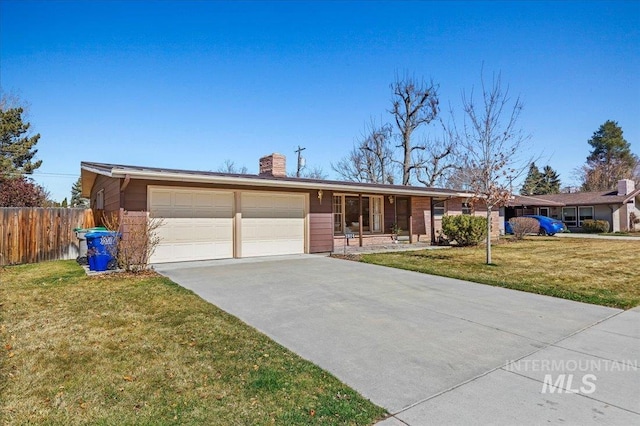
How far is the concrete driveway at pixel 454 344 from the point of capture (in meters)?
2.64

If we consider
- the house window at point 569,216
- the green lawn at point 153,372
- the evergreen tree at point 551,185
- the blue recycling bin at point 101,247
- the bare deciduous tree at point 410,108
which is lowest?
the green lawn at point 153,372

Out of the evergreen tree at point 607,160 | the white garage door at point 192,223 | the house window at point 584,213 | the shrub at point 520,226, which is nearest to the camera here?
the white garage door at point 192,223

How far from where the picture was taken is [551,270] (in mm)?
9203

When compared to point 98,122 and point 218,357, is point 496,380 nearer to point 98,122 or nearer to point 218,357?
point 218,357

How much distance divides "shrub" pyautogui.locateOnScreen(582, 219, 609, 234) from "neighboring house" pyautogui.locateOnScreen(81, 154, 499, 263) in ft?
62.0

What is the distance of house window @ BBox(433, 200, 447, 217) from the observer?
17.2 m

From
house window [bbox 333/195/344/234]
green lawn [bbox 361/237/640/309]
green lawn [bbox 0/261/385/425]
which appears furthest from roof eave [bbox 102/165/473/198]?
green lawn [bbox 0/261/385/425]

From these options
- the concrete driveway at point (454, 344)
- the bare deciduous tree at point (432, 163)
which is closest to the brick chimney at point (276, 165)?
the concrete driveway at point (454, 344)

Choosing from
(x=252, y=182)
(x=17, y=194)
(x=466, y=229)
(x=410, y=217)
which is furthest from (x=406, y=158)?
(x=17, y=194)

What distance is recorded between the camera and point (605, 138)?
42.6m

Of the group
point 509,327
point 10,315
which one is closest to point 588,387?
point 509,327

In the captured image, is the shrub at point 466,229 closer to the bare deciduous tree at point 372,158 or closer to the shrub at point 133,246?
the shrub at point 133,246

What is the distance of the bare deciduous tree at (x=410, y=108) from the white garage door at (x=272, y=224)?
19049mm

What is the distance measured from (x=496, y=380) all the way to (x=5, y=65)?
59.0 ft
